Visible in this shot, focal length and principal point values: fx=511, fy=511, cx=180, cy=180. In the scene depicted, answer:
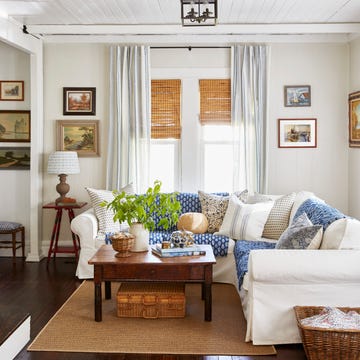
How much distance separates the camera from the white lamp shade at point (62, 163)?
5.70 meters

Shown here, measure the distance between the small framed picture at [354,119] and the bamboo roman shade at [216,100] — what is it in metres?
1.39

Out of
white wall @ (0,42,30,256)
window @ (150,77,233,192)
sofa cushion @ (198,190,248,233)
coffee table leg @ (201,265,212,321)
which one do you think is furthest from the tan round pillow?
white wall @ (0,42,30,256)

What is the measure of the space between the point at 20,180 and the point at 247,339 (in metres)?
3.82

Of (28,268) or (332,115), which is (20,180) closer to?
(28,268)

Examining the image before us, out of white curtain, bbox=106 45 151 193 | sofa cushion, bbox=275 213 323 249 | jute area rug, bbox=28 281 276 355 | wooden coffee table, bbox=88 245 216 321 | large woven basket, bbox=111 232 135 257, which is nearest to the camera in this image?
jute area rug, bbox=28 281 276 355

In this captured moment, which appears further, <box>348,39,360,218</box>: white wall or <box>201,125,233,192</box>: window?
<box>201,125,233,192</box>: window

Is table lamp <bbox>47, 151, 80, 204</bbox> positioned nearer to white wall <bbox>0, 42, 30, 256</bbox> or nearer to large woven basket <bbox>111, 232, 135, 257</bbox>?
white wall <bbox>0, 42, 30, 256</bbox>

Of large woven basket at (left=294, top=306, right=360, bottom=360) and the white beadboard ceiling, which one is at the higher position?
the white beadboard ceiling

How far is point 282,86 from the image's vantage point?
6.06 m

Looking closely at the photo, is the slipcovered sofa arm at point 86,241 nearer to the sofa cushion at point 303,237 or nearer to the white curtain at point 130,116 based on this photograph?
the white curtain at point 130,116

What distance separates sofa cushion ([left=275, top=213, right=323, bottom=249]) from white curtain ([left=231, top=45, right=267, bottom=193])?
2130mm

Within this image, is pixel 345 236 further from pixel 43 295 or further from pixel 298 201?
pixel 43 295

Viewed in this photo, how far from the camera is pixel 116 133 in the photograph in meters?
6.05

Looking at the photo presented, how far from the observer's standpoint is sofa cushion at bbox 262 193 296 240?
5.11m
